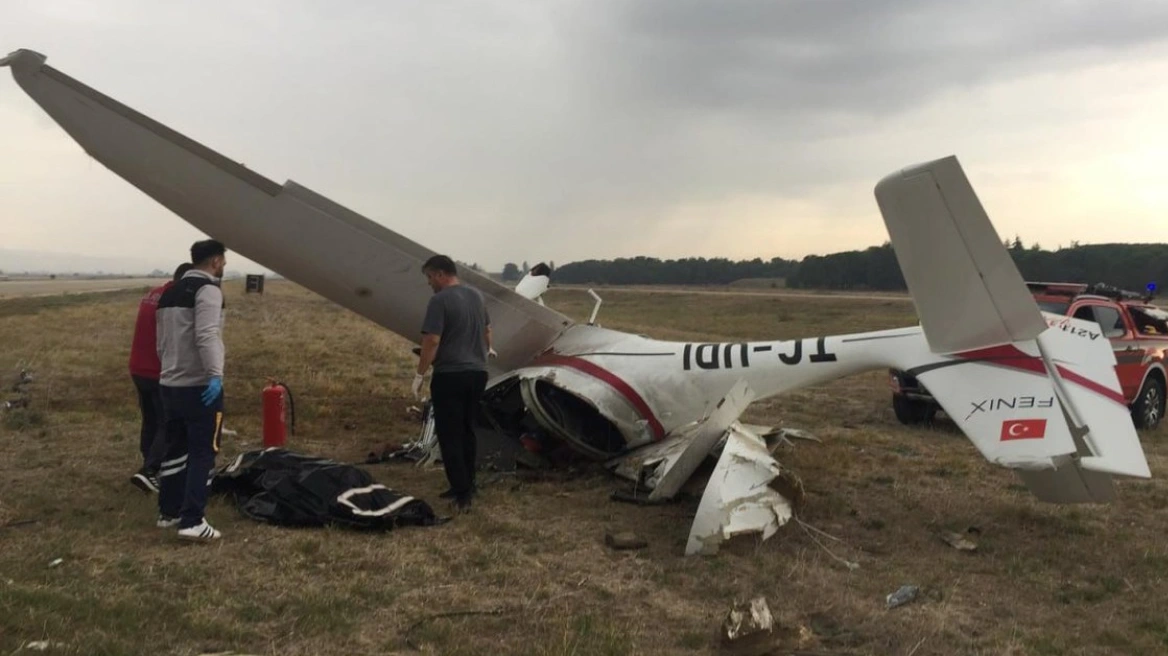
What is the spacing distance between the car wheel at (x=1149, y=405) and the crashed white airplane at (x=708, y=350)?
6.79 meters

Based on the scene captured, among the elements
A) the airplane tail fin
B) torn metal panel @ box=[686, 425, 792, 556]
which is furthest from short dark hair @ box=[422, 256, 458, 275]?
the airplane tail fin

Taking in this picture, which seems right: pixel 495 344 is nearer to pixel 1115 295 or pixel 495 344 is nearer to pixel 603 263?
pixel 1115 295

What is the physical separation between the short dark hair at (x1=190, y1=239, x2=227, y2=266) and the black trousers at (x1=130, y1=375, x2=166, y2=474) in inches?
54.3

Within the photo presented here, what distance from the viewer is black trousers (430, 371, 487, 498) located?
610 cm

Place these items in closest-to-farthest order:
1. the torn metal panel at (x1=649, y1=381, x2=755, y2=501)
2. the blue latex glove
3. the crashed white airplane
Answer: the blue latex glove → the crashed white airplane → the torn metal panel at (x1=649, y1=381, x2=755, y2=501)

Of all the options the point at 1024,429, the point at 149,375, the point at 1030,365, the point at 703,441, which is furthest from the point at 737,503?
the point at 149,375

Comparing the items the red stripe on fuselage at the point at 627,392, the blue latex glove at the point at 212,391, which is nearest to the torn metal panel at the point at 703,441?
the red stripe on fuselage at the point at 627,392

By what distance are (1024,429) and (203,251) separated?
18.4 feet

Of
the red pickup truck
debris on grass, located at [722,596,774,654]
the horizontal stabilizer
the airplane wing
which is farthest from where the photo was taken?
the red pickup truck

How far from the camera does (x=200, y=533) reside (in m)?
4.89

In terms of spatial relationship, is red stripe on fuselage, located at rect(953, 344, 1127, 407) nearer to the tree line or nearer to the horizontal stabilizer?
the horizontal stabilizer

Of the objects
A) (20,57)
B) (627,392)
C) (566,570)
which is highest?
(20,57)

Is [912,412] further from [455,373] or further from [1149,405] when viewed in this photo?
[455,373]

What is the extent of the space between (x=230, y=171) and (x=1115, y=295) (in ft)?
41.0
